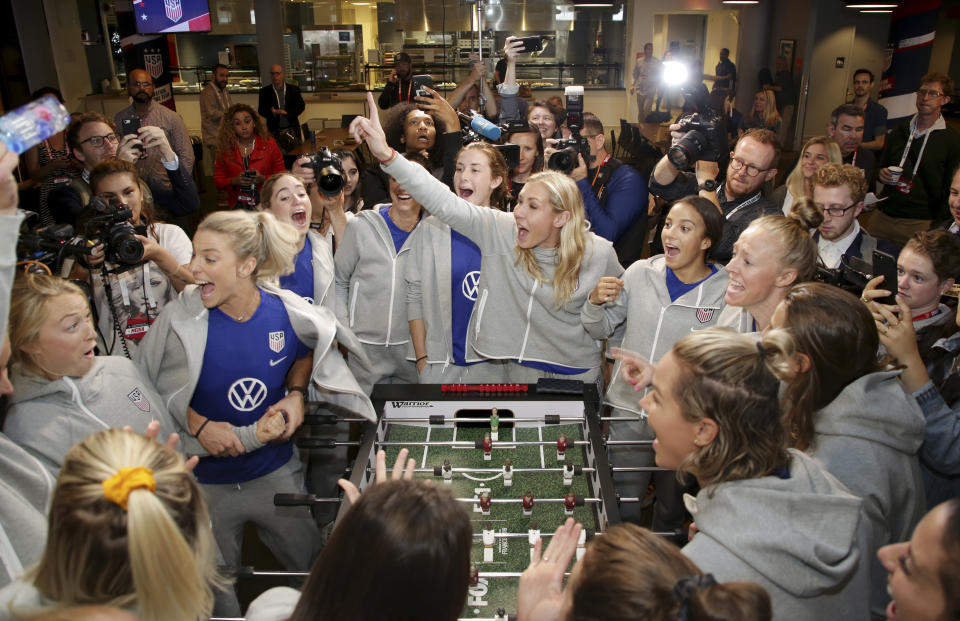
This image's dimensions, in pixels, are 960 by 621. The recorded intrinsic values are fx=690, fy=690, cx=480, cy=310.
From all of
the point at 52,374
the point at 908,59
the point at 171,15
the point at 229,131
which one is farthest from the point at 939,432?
the point at 171,15

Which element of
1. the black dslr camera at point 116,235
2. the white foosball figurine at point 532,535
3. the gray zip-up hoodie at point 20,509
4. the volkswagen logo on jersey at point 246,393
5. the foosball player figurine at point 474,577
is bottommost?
the foosball player figurine at point 474,577

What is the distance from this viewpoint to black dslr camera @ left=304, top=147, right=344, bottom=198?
10.3ft

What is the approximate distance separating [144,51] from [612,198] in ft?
21.6

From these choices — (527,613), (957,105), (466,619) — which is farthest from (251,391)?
(957,105)

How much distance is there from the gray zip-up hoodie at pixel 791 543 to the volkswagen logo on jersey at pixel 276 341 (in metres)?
Result: 1.58

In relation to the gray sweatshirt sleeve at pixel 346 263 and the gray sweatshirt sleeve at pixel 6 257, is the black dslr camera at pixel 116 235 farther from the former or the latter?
the gray sweatshirt sleeve at pixel 6 257

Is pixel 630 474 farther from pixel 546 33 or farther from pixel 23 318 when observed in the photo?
pixel 546 33

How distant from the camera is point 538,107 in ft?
15.8

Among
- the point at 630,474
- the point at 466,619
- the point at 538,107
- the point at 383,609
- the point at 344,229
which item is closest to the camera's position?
the point at 383,609

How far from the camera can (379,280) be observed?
10.4ft

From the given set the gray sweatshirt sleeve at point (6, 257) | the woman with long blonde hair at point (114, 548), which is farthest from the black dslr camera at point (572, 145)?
the woman with long blonde hair at point (114, 548)

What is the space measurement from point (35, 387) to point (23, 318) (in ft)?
0.65

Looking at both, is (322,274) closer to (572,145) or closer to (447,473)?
(447,473)

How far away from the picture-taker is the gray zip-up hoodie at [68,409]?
192 centimetres
